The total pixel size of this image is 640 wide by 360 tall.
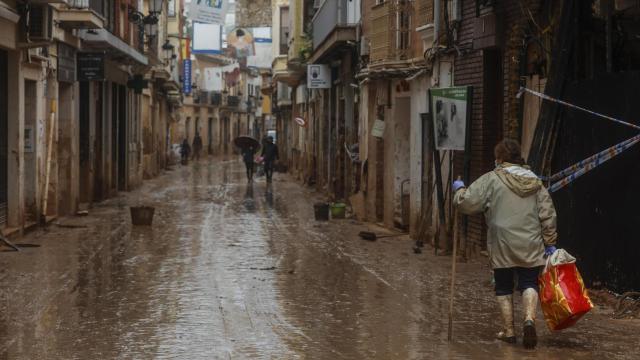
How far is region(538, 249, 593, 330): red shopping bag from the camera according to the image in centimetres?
871

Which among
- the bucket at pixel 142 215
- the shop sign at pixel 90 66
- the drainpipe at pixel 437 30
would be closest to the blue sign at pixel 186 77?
the shop sign at pixel 90 66

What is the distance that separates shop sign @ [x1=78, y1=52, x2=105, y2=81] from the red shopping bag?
16.8m

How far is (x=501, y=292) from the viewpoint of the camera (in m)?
9.06

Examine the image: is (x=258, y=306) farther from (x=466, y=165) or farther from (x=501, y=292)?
(x=466, y=165)

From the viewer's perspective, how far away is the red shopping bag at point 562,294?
28.6 ft

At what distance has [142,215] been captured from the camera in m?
20.1

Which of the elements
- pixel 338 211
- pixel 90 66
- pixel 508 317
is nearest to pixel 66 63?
pixel 90 66

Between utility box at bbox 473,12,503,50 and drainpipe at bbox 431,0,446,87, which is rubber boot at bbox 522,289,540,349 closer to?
utility box at bbox 473,12,503,50

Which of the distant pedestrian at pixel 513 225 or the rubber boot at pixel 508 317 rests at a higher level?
the distant pedestrian at pixel 513 225

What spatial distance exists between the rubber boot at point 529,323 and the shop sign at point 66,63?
15005 mm

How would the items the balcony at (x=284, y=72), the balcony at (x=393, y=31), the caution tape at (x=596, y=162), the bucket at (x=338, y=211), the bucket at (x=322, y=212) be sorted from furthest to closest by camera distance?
the balcony at (x=284, y=72), the bucket at (x=338, y=211), the bucket at (x=322, y=212), the balcony at (x=393, y=31), the caution tape at (x=596, y=162)

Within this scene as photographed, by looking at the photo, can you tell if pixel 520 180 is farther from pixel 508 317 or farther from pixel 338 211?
pixel 338 211

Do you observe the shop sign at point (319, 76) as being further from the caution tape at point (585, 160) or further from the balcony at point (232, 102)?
the balcony at point (232, 102)

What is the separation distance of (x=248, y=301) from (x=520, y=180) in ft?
11.1
